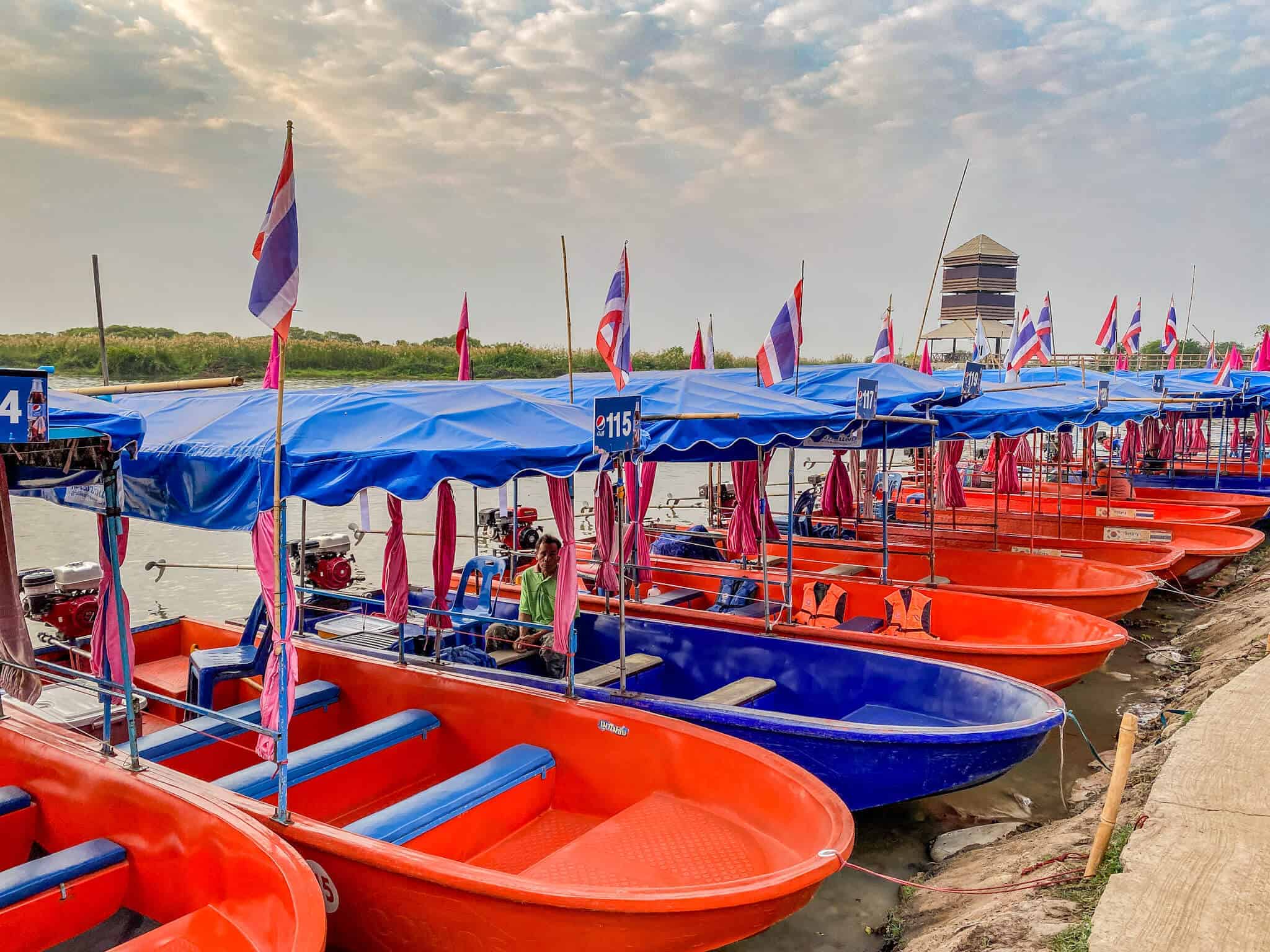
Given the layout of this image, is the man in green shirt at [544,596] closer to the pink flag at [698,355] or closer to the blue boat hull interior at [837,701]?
the blue boat hull interior at [837,701]

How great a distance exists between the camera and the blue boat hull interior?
221 inches

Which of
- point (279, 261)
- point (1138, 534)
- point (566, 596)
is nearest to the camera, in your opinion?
point (279, 261)

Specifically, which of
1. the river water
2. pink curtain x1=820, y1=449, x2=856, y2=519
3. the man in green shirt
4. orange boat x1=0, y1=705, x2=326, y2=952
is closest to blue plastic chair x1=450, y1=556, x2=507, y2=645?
the man in green shirt

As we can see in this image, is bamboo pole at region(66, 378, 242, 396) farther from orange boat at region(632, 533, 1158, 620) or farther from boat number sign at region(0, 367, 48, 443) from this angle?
orange boat at region(632, 533, 1158, 620)

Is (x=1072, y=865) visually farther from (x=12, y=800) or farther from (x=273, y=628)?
(x=12, y=800)

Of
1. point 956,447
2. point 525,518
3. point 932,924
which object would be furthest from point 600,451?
point 956,447

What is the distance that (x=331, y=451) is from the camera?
526 cm

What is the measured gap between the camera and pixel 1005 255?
4266cm

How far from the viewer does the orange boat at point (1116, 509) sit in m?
15.0

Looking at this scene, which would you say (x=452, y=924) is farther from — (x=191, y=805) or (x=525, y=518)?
(x=525, y=518)

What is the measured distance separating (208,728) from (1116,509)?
49.1 feet

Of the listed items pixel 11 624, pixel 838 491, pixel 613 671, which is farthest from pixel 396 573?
pixel 838 491

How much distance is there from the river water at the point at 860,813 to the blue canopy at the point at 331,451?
4.27 feet

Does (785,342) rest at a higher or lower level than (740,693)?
higher
